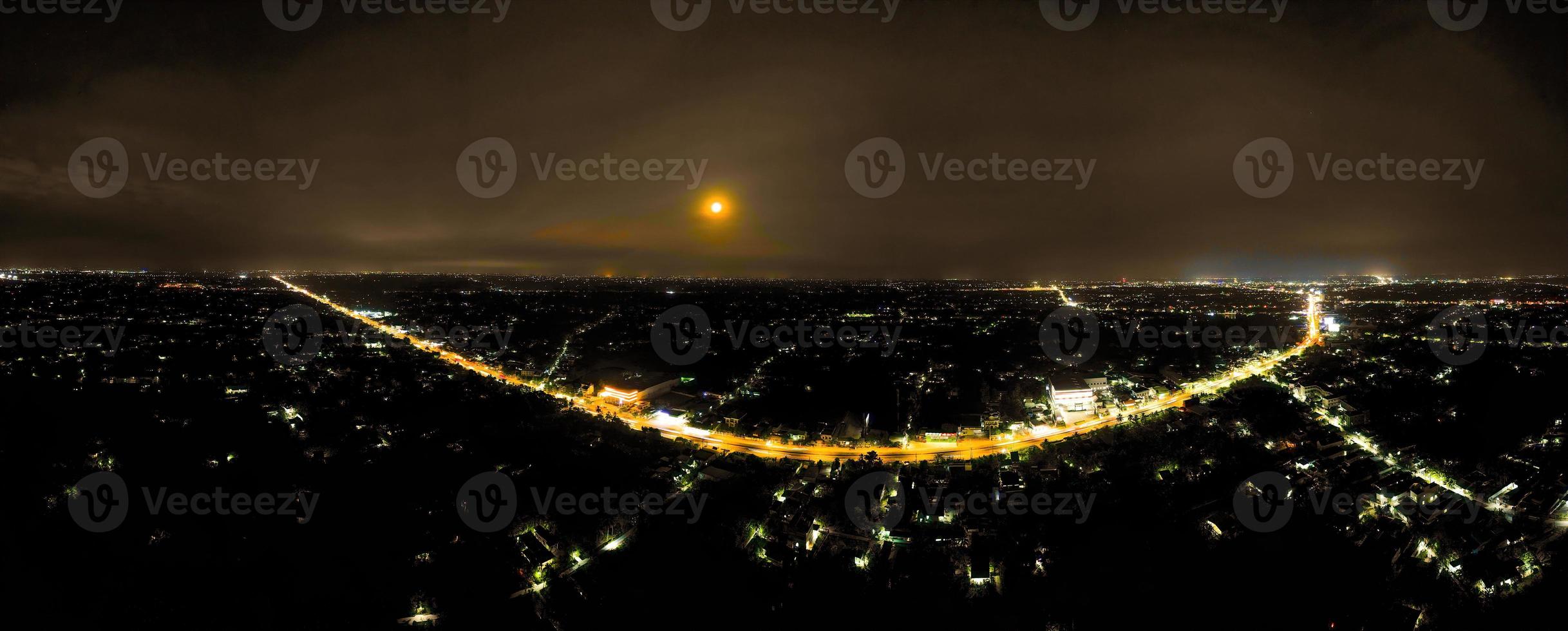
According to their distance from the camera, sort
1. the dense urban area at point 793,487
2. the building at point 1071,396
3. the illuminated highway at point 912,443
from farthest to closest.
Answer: the building at point 1071,396, the illuminated highway at point 912,443, the dense urban area at point 793,487

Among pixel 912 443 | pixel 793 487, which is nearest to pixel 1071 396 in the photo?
pixel 912 443

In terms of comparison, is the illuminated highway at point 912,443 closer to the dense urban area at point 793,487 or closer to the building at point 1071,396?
the dense urban area at point 793,487

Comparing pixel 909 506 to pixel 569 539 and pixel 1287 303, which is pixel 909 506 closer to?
pixel 569 539

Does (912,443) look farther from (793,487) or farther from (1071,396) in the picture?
(1071,396)

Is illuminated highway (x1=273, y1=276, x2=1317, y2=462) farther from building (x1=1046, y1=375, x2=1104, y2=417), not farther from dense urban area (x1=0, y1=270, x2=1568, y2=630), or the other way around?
building (x1=1046, y1=375, x2=1104, y2=417)

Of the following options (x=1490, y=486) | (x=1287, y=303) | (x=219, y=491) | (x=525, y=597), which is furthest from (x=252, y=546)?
(x=1287, y=303)

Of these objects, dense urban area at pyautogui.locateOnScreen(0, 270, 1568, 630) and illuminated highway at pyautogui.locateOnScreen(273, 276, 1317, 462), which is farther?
illuminated highway at pyautogui.locateOnScreen(273, 276, 1317, 462)

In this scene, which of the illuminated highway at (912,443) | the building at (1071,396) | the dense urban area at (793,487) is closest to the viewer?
the dense urban area at (793,487)

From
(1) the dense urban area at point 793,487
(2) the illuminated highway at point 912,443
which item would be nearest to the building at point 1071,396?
(1) the dense urban area at point 793,487

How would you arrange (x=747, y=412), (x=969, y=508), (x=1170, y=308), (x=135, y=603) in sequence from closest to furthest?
(x=135, y=603) < (x=969, y=508) < (x=747, y=412) < (x=1170, y=308)

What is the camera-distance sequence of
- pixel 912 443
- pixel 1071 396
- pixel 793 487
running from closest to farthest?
pixel 793 487 < pixel 912 443 < pixel 1071 396

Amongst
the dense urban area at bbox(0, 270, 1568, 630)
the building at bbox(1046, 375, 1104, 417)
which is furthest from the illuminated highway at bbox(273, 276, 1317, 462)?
the building at bbox(1046, 375, 1104, 417)
